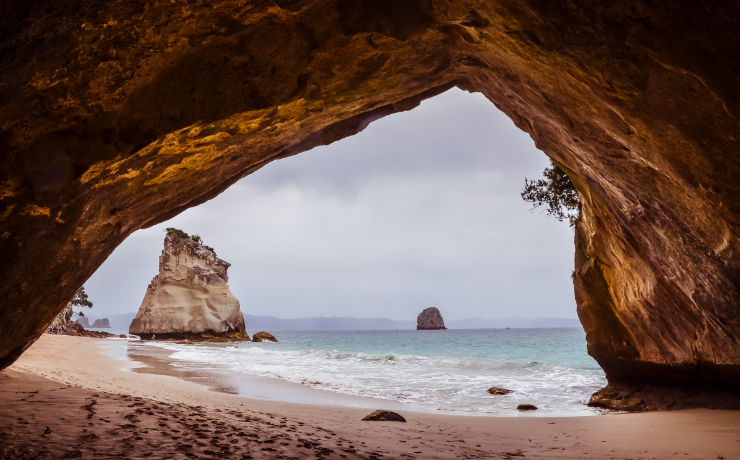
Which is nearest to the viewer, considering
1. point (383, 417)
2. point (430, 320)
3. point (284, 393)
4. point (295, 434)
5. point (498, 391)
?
point (295, 434)

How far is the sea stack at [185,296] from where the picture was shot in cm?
4591

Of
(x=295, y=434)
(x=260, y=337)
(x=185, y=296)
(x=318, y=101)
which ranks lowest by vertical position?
(x=260, y=337)

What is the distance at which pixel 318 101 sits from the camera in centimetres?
573

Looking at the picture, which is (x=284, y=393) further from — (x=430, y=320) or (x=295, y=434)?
(x=430, y=320)

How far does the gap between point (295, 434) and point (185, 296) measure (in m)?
45.7

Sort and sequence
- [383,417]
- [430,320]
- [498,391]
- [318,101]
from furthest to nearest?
[430,320], [498,391], [383,417], [318,101]

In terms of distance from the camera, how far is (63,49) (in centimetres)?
371

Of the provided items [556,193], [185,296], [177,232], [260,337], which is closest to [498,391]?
[556,193]

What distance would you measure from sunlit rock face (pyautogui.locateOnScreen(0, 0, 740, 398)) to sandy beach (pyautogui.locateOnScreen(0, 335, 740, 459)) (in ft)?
4.38

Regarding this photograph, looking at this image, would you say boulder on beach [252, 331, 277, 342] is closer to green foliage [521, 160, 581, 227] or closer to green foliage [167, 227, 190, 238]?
green foliage [167, 227, 190, 238]

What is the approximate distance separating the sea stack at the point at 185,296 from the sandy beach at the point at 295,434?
4123 centimetres

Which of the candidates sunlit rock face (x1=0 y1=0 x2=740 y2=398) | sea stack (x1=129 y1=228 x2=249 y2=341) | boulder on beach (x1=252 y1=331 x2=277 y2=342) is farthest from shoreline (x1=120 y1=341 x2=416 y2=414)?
boulder on beach (x1=252 y1=331 x2=277 y2=342)

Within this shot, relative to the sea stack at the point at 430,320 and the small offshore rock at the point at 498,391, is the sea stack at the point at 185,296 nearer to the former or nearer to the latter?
the small offshore rock at the point at 498,391

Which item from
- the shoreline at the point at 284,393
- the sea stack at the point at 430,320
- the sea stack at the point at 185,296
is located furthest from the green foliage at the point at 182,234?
the sea stack at the point at 430,320
